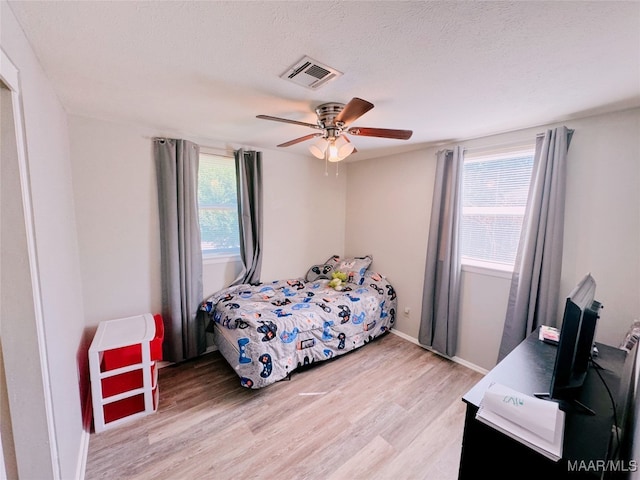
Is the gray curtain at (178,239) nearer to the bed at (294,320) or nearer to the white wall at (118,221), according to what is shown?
the white wall at (118,221)

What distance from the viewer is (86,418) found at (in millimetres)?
1896

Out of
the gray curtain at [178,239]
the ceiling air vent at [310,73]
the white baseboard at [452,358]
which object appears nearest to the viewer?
the ceiling air vent at [310,73]

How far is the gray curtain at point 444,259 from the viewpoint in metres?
2.72

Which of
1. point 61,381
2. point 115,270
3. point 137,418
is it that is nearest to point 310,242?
point 115,270

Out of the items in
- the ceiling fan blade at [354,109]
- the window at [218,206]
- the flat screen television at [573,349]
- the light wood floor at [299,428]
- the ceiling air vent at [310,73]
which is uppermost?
the ceiling air vent at [310,73]

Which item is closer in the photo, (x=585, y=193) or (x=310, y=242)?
(x=585, y=193)

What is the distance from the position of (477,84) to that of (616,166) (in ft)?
4.32

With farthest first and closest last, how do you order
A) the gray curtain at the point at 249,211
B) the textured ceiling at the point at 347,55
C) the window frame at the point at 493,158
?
the gray curtain at the point at 249,211 < the window frame at the point at 493,158 < the textured ceiling at the point at 347,55

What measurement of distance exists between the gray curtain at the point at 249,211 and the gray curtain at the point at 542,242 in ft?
8.56

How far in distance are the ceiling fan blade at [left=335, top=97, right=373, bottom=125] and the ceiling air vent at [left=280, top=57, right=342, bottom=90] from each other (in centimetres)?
18

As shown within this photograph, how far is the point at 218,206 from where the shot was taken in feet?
9.77

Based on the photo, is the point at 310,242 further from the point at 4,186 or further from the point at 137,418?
the point at 4,186

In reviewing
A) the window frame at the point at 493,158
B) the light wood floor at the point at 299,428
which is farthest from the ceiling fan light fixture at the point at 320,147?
the light wood floor at the point at 299,428

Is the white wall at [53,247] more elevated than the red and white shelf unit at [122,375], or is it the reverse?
A: the white wall at [53,247]
